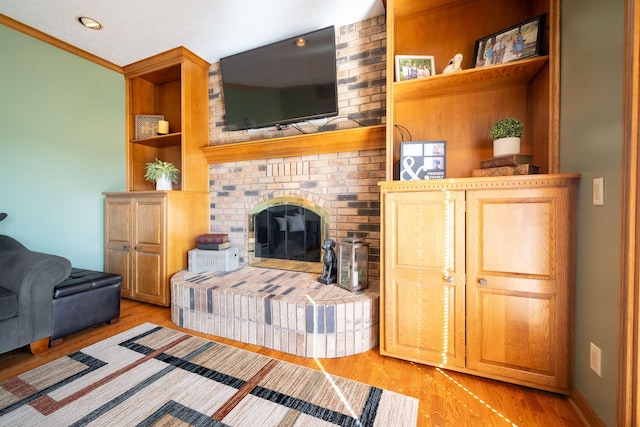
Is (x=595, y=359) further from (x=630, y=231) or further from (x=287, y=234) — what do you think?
(x=287, y=234)

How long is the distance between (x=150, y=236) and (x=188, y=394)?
69.2 inches

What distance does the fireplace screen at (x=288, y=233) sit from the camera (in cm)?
256

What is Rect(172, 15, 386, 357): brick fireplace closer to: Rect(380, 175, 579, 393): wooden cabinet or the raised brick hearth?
the raised brick hearth

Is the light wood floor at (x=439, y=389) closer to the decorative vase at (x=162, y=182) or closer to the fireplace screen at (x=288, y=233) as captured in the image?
the fireplace screen at (x=288, y=233)

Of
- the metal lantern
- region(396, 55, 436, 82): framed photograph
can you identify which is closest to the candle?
the metal lantern

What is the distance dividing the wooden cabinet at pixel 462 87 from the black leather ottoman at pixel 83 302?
2524 mm

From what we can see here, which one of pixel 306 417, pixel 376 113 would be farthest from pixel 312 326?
pixel 376 113

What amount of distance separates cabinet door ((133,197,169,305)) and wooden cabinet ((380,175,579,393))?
85.4 inches

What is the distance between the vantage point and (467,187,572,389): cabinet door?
1.38 meters

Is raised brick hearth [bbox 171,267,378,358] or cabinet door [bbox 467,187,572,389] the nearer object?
cabinet door [bbox 467,187,572,389]

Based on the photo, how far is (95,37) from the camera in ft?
8.18

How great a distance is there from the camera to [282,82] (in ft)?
8.09

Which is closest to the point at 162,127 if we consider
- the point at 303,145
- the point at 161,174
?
the point at 161,174

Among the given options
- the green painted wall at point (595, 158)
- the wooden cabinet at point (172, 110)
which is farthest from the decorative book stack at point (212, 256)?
the green painted wall at point (595, 158)
